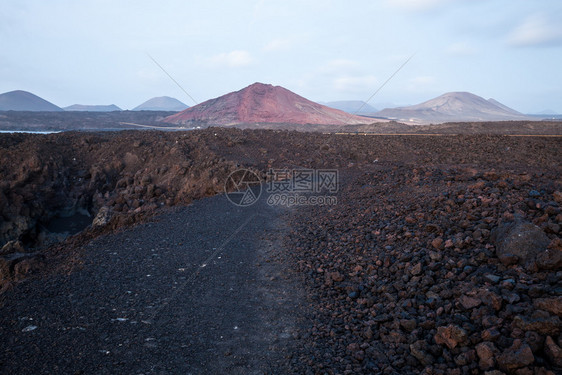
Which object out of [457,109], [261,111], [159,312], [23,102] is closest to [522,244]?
[159,312]

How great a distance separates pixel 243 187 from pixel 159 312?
22.0 ft

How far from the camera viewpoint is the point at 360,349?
2.89m

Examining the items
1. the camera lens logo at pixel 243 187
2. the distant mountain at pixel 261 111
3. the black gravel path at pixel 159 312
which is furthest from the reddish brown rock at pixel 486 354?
the distant mountain at pixel 261 111

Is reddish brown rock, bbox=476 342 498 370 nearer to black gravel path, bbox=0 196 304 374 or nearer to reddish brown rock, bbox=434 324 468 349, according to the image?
reddish brown rock, bbox=434 324 468 349

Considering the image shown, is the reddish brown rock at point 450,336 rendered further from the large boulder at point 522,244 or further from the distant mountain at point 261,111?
the distant mountain at point 261,111

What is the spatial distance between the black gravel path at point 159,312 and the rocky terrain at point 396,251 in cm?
42

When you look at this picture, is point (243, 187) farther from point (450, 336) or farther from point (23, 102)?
point (23, 102)

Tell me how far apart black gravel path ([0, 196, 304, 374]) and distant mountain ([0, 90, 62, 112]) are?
4304 inches

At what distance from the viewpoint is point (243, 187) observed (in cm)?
1030

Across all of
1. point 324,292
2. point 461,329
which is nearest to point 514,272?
point 461,329

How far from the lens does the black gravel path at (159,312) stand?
293 centimetres

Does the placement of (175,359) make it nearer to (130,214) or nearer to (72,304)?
(72,304)

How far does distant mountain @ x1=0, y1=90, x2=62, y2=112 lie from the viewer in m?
89.8

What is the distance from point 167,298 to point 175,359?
1250mm
